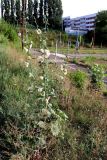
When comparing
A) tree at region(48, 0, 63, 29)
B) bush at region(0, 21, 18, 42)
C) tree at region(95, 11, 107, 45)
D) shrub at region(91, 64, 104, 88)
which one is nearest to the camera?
shrub at region(91, 64, 104, 88)

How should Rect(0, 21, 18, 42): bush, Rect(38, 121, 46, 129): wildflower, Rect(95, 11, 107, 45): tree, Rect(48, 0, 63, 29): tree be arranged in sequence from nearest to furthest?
Rect(38, 121, 46, 129): wildflower
Rect(0, 21, 18, 42): bush
Rect(95, 11, 107, 45): tree
Rect(48, 0, 63, 29): tree

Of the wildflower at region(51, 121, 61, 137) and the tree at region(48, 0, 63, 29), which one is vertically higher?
the tree at region(48, 0, 63, 29)

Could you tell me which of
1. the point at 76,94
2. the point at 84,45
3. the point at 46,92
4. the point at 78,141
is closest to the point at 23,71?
the point at 76,94

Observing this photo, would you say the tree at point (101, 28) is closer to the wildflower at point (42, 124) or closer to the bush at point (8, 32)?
the bush at point (8, 32)

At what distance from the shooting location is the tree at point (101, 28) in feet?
257

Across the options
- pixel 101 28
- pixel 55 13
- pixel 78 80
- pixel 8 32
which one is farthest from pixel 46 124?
pixel 55 13

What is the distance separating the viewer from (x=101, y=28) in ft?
263

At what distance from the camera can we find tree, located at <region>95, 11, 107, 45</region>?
78188mm

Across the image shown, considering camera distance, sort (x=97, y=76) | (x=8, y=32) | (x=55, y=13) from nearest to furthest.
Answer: (x=97, y=76) → (x=8, y=32) → (x=55, y=13)

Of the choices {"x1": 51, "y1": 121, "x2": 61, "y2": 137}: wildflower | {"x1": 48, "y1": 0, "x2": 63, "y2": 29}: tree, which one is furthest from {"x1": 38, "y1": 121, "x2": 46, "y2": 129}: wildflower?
{"x1": 48, "y1": 0, "x2": 63, "y2": 29}: tree

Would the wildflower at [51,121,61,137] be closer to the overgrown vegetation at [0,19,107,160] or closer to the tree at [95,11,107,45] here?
the overgrown vegetation at [0,19,107,160]

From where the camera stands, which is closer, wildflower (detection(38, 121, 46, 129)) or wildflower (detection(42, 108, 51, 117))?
wildflower (detection(38, 121, 46, 129))

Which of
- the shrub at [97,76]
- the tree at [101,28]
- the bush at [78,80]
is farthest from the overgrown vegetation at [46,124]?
the tree at [101,28]

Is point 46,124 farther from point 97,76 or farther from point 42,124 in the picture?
point 97,76
